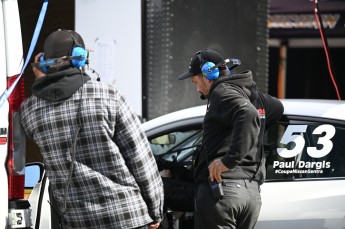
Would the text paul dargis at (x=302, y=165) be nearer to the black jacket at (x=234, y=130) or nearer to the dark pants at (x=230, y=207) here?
the black jacket at (x=234, y=130)

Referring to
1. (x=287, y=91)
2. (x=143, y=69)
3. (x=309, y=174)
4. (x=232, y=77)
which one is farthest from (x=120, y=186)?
(x=287, y=91)

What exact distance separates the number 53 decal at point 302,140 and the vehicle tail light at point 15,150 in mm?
1568

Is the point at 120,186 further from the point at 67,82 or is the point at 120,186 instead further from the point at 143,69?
the point at 143,69

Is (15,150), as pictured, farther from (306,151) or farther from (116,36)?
(116,36)

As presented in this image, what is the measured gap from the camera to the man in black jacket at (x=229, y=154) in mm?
3863

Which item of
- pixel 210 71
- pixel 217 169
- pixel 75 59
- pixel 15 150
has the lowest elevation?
pixel 217 169

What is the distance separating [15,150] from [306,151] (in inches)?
67.4

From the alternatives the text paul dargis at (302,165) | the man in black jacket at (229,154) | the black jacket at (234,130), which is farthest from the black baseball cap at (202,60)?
the text paul dargis at (302,165)

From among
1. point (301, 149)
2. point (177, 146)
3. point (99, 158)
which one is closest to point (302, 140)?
point (301, 149)

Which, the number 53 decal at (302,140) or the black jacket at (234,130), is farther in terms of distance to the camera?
the number 53 decal at (302,140)

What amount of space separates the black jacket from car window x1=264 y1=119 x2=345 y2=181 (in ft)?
0.66

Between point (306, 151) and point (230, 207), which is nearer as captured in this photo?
point (230, 207)

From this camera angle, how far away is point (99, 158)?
3.30 m

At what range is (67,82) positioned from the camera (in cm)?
333
